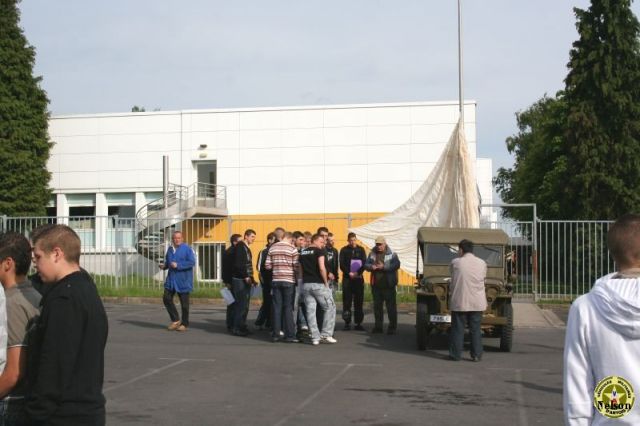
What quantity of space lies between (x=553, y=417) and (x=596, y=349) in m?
5.23

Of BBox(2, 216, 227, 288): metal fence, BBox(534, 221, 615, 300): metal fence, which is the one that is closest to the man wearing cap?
BBox(534, 221, 615, 300): metal fence

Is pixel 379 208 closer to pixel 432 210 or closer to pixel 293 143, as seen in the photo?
pixel 293 143

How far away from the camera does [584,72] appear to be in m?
32.3

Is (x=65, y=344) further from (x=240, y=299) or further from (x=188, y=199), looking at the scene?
(x=188, y=199)

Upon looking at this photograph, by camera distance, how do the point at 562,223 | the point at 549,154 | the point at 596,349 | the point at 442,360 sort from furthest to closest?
the point at 549,154 → the point at 562,223 → the point at 442,360 → the point at 596,349

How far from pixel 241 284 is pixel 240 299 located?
0.27m

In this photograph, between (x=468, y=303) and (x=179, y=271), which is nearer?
(x=468, y=303)

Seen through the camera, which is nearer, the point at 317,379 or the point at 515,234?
the point at 317,379

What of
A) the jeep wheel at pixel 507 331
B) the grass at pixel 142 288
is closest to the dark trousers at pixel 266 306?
the jeep wheel at pixel 507 331

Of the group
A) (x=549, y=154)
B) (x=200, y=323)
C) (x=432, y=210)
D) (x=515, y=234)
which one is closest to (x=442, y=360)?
(x=200, y=323)

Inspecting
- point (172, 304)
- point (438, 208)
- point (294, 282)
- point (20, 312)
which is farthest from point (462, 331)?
point (20, 312)

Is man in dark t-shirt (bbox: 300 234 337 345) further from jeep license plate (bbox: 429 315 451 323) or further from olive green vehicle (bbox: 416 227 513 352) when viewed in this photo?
jeep license plate (bbox: 429 315 451 323)

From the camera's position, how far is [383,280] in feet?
50.9

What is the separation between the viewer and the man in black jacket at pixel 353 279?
16.2 metres
